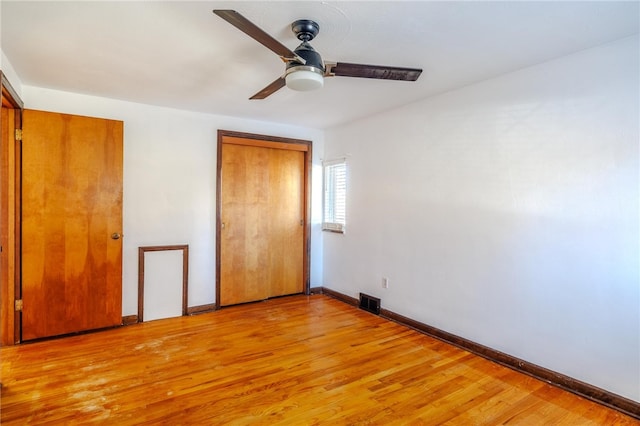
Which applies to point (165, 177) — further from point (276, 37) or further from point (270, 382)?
point (270, 382)

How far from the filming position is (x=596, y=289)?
232 cm

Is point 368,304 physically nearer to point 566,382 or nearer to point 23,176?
point 566,382

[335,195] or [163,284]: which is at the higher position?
[335,195]

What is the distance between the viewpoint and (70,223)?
327 centimetres

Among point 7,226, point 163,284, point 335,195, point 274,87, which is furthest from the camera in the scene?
point 335,195

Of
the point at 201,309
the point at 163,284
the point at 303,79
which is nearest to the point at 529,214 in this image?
the point at 303,79

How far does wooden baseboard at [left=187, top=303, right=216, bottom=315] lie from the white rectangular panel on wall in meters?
0.12

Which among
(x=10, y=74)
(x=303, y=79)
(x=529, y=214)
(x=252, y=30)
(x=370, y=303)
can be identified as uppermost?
(x=10, y=74)

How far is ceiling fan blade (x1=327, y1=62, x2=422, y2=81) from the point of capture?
2.17 metres

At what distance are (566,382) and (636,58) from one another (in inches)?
86.1

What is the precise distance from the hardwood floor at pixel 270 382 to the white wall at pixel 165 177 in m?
0.79

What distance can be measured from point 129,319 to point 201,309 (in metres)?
0.75

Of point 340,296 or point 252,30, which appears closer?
point 252,30

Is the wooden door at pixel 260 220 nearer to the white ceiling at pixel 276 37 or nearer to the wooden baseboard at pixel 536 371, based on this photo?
the white ceiling at pixel 276 37
